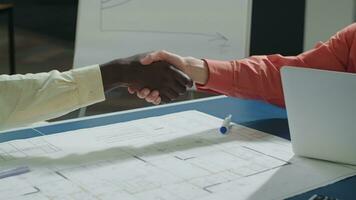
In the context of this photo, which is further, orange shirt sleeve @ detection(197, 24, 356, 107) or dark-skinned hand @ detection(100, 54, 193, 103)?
orange shirt sleeve @ detection(197, 24, 356, 107)

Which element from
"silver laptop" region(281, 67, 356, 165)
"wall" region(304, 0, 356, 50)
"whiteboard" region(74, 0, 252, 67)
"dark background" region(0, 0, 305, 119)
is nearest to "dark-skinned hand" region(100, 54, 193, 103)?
"silver laptop" region(281, 67, 356, 165)

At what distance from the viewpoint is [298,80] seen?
1009mm

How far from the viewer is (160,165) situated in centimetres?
104

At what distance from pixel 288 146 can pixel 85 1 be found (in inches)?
49.2

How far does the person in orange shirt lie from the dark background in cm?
52

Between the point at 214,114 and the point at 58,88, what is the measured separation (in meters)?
0.45

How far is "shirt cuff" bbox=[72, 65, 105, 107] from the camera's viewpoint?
118 centimetres

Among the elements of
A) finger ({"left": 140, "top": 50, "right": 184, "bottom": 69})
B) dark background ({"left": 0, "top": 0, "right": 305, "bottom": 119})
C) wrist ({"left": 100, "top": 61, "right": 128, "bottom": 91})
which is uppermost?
finger ({"left": 140, "top": 50, "right": 184, "bottom": 69})

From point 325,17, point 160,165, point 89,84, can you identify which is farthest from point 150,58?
point 325,17

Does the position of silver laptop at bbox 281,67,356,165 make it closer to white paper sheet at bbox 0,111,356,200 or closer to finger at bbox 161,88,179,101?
white paper sheet at bbox 0,111,356,200

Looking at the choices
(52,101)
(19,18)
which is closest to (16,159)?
(52,101)

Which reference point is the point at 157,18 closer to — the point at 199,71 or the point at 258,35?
the point at 199,71

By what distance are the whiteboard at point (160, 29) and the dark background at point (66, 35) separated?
23 cm

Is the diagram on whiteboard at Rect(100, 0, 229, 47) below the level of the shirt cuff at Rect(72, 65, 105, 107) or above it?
above
